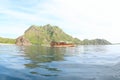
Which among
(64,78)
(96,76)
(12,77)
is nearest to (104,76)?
(96,76)

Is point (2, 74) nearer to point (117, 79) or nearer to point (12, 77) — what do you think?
point (12, 77)

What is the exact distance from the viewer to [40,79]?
55.8 feet

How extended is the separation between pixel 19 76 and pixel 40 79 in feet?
6.67

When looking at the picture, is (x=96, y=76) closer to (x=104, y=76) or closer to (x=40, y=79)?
(x=104, y=76)

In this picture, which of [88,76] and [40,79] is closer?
[40,79]

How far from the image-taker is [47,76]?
→ 715 inches

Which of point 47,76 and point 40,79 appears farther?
point 47,76

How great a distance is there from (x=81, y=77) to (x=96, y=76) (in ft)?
4.69

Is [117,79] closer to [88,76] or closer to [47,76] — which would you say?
[88,76]

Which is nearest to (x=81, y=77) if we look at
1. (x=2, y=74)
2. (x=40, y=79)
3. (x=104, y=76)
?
(x=104, y=76)

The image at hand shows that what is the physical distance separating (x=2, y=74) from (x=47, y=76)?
404 centimetres

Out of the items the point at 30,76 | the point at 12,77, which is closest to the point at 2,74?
the point at 12,77

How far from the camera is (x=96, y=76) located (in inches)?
733

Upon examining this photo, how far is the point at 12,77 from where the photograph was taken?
692 inches
